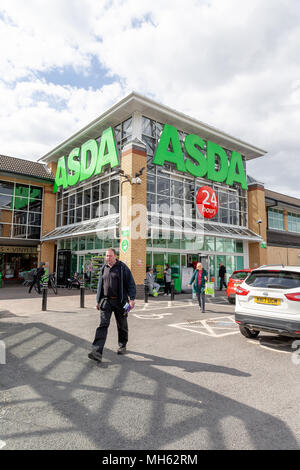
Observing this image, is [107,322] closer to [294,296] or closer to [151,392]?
[151,392]

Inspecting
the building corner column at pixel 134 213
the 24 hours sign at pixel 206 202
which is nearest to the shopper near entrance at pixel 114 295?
the building corner column at pixel 134 213

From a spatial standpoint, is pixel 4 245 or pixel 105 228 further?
pixel 4 245

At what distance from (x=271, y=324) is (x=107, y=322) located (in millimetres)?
3086

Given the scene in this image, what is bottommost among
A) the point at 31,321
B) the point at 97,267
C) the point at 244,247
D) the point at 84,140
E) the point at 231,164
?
the point at 31,321

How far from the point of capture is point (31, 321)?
8203 millimetres

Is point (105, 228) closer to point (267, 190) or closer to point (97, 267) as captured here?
point (97, 267)

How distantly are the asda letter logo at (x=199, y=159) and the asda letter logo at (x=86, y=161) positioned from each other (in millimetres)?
2908

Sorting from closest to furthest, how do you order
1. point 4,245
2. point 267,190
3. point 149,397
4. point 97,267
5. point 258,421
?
point 258,421 → point 149,397 → point 97,267 → point 4,245 → point 267,190

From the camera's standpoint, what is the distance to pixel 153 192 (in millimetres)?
17781

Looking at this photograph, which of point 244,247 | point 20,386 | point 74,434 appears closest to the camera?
point 74,434

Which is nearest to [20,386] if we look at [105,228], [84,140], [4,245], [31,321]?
[31,321]

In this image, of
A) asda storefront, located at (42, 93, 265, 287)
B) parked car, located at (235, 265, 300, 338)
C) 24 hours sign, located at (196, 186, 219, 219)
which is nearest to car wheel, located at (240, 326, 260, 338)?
parked car, located at (235, 265, 300, 338)

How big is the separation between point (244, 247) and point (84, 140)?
1481 centimetres

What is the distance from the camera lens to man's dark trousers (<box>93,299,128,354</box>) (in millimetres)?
4871
